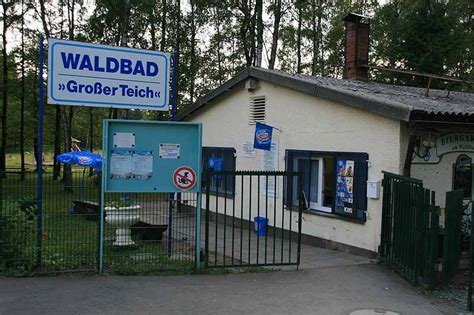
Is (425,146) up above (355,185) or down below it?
above

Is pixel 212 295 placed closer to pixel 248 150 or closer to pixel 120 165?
pixel 120 165

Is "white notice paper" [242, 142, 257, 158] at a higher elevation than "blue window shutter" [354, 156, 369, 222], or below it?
higher

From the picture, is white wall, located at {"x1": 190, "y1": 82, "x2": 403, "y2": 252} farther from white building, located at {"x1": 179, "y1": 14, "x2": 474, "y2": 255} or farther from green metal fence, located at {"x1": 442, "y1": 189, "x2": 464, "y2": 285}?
green metal fence, located at {"x1": 442, "y1": 189, "x2": 464, "y2": 285}

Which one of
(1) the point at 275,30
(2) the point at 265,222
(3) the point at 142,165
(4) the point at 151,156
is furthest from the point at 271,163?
(1) the point at 275,30

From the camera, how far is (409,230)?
280 inches

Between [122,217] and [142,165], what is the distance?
5.33ft

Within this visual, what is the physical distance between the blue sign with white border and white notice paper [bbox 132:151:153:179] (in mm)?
943

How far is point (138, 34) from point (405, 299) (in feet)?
83.7

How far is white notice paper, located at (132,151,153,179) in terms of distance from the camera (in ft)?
23.4

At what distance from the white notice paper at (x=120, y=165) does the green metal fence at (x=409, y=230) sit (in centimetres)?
423

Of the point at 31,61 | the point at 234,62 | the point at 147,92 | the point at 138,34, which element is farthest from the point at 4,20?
the point at 147,92

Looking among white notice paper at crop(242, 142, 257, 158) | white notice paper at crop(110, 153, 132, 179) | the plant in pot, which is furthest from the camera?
white notice paper at crop(242, 142, 257, 158)

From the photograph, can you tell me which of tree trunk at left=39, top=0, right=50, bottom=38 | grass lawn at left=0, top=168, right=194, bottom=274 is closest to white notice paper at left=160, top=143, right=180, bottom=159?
grass lawn at left=0, top=168, right=194, bottom=274

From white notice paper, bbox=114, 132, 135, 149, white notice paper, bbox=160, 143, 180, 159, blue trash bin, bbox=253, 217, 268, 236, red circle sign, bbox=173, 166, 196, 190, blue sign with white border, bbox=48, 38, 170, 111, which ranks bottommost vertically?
blue trash bin, bbox=253, 217, 268, 236
